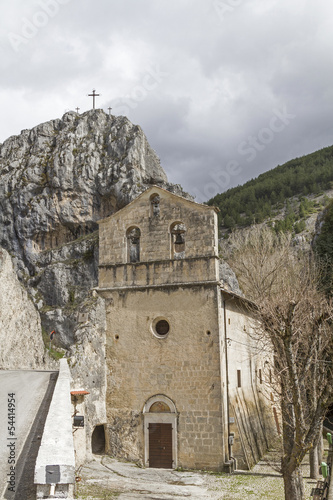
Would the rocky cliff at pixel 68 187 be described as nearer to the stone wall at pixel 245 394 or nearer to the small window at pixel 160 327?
the stone wall at pixel 245 394

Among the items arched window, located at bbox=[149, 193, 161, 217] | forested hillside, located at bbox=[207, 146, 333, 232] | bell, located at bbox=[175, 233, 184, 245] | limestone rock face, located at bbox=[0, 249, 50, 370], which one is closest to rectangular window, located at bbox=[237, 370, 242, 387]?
bell, located at bbox=[175, 233, 184, 245]

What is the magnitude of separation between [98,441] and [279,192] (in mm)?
85189

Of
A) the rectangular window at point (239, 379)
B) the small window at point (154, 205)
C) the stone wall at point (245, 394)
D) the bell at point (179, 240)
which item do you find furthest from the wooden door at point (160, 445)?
the small window at point (154, 205)

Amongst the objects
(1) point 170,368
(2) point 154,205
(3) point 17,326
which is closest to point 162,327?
(1) point 170,368

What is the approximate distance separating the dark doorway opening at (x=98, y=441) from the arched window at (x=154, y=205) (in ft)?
32.1

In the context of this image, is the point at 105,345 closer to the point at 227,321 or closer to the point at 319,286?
the point at 227,321

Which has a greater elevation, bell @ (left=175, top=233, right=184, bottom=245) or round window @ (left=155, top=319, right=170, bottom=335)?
bell @ (left=175, top=233, right=184, bottom=245)

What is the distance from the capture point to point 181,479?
1622 cm

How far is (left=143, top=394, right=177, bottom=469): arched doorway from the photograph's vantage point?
17.9 metres

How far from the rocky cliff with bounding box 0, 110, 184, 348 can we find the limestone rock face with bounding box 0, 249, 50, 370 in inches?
186

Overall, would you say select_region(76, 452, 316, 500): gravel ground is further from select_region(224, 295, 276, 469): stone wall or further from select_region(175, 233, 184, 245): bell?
select_region(175, 233, 184, 245): bell

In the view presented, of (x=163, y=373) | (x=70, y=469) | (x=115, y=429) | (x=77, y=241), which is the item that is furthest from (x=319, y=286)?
(x=77, y=241)

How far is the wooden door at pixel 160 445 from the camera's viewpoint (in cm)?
1792

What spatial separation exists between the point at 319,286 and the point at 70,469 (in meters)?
26.1
